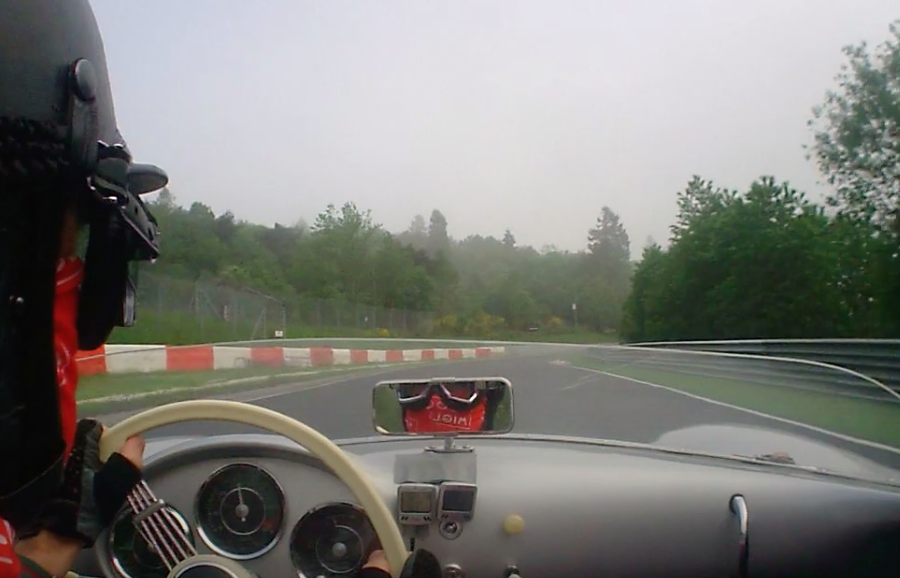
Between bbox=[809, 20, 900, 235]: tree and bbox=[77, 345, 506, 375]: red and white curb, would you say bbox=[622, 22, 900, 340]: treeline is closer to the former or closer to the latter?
bbox=[809, 20, 900, 235]: tree

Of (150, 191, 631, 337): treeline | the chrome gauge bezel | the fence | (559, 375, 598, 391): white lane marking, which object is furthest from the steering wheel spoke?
the fence

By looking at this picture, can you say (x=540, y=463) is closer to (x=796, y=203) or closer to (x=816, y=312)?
(x=816, y=312)

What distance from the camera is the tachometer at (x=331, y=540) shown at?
246 centimetres

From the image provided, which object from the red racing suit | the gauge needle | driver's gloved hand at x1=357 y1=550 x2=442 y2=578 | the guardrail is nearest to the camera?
the red racing suit

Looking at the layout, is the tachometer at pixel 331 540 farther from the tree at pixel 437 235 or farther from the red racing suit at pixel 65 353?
the tree at pixel 437 235

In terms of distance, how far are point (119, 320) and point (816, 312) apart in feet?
71.2

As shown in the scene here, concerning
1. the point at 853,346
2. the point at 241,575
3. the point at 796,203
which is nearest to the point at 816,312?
the point at 796,203

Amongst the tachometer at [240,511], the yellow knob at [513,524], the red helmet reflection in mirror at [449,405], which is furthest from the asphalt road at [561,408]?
the yellow knob at [513,524]

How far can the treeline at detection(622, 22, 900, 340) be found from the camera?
18.5 m

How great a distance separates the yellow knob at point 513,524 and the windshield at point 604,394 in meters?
0.33

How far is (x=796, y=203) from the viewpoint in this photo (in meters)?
22.8

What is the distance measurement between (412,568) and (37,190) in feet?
3.78

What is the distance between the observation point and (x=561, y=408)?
3150mm

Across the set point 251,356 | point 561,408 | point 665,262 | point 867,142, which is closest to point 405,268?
point 251,356
